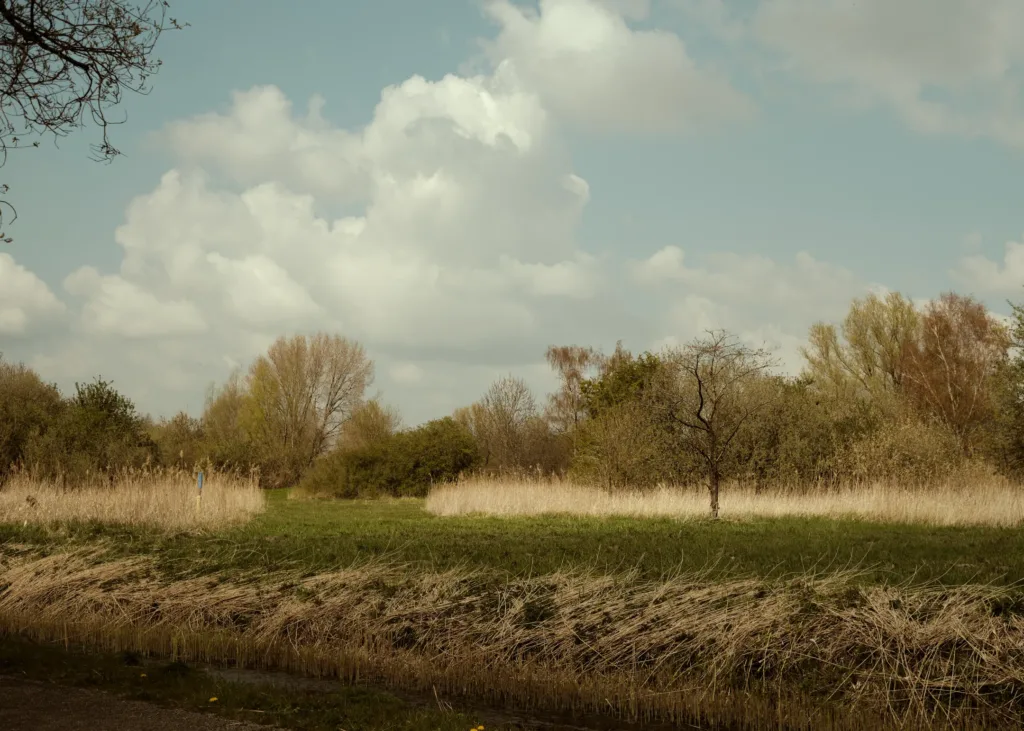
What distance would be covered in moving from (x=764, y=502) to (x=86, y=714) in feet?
60.9

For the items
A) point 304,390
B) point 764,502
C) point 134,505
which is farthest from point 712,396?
point 304,390

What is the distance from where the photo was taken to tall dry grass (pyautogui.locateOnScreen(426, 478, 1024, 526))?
19391 millimetres

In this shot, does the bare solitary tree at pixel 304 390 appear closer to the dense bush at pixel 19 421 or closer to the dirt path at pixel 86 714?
the dense bush at pixel 19 421

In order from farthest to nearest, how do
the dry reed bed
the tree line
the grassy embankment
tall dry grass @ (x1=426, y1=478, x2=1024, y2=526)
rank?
the tree line < tall dry grass @ (x1=426, y1=478, x2=1024, y2=526) < the grassy embankment < the dry reed bed

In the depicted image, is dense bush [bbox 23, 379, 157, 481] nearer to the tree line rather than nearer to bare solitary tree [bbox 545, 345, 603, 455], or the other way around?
the tree line

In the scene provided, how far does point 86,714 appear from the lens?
7.32 metres

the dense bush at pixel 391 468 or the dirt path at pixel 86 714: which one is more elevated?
the dense bush at pixel 391 468

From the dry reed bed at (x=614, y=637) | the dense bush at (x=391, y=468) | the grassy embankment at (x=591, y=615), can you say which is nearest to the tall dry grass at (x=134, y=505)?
the grassy embankment at (x=591, y=615)

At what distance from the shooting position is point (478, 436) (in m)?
47.4

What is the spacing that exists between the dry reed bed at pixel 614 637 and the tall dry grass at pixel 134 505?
6444mm

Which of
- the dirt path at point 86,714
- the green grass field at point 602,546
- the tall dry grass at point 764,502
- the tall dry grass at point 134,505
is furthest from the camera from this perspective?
the tall dry grass at point 764,502

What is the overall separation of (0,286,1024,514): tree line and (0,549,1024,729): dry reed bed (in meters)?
10.9

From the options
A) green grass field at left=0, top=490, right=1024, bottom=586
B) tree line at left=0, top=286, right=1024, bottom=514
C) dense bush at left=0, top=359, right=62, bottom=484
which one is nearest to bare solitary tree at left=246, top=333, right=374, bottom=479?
tree line at left=0, top=286, right=1024, bottom=514

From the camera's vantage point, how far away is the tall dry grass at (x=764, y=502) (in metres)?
19.4
